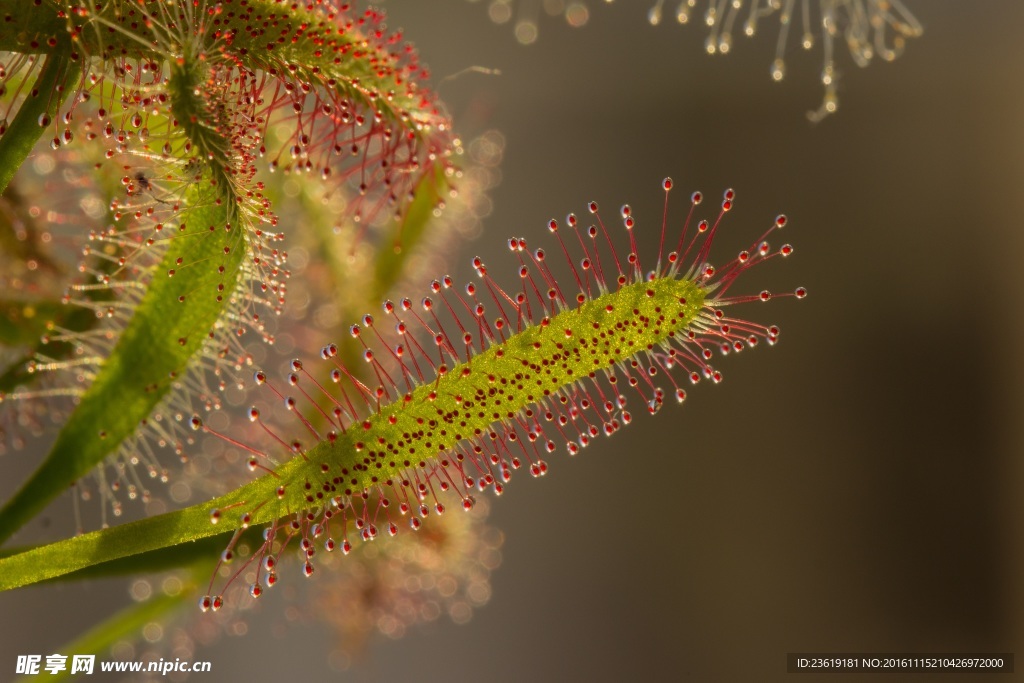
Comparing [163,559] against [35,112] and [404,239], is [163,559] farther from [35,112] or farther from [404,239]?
[404,239]

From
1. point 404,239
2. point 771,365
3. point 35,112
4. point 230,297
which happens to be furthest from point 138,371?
point 771,365

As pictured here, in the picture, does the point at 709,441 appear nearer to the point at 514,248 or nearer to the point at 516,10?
the point at 516,10

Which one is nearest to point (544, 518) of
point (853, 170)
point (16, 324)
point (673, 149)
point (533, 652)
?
point (533, 652)

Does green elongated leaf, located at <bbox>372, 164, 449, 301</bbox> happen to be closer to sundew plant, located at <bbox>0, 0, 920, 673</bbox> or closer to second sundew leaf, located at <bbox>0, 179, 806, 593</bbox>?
sundew plant, located at <bbox>0, 0, 920, 673</bbox>

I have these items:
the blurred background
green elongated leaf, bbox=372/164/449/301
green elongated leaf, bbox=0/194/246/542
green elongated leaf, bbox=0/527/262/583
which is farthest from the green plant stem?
the blurred background

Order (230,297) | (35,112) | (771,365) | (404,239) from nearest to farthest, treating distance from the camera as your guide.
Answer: (35,112) < (230,297) < (404,239) < (771,365)

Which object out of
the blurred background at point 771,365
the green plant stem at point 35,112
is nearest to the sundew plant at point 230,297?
the green plant stem at point 35,112
